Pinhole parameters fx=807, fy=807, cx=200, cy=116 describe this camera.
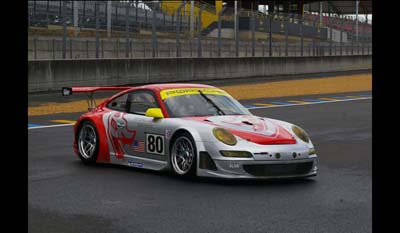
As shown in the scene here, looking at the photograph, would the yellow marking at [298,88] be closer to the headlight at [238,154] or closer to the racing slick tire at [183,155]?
the racing slick tire at [183,155]

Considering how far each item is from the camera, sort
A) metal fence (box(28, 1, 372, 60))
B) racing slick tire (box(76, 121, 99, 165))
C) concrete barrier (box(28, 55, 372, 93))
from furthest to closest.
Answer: metal fence (box(28, 1, 372, 60))
concrete barrier (box(28, 55, 372, 93))
racing slick tire (box(76, 121, 99, 165))

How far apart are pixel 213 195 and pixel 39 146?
501 centimetres

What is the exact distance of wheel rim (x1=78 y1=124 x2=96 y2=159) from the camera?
10.6 metres

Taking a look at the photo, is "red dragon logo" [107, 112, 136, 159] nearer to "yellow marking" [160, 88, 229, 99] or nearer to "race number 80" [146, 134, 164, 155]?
"race number 80" [146, 134, 164, 155]

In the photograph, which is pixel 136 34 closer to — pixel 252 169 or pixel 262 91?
pixel 262 91

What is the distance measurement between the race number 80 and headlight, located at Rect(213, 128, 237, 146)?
0.82 metres

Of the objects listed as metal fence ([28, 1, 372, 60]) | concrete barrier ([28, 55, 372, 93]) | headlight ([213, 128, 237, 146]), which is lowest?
headlight ([213, 128, 237, 146])

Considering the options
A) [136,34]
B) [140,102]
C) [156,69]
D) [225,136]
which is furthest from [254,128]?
[136,34]

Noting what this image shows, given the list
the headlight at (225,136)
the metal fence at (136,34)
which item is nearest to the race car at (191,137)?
the headlight at (225,136)

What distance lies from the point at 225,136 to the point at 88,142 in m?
2.48

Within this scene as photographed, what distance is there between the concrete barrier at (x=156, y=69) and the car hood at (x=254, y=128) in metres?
15.3

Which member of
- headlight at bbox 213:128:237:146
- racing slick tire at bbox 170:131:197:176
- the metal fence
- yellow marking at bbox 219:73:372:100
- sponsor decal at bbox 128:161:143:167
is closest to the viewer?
headlight at bbox 213:128:237:146

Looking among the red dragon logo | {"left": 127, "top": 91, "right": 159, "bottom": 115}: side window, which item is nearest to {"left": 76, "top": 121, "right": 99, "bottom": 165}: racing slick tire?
the red dragon logo

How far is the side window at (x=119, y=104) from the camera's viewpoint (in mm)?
10617
